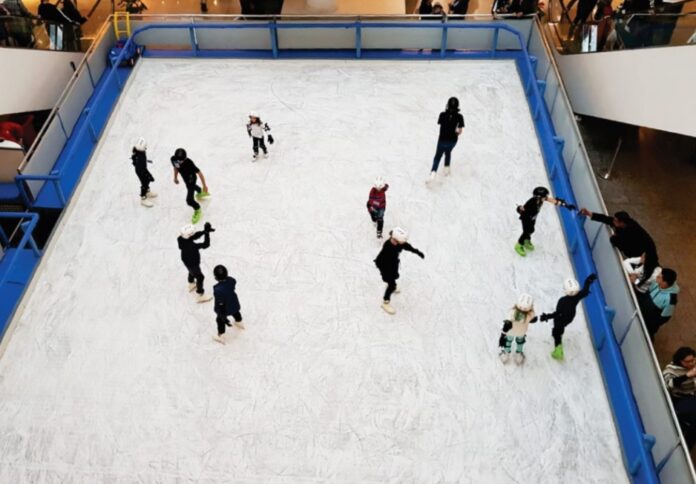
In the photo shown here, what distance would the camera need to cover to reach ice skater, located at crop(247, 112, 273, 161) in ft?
30.6

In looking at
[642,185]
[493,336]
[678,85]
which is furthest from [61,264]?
[642,185]

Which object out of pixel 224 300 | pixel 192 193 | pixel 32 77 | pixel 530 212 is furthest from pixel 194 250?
pixel 32 77

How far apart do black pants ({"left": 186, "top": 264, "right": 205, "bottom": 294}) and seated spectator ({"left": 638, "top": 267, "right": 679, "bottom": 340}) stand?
5141 millimetres

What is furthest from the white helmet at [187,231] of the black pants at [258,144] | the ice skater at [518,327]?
the ice skater at [518,327]

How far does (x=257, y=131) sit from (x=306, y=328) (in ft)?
11.3

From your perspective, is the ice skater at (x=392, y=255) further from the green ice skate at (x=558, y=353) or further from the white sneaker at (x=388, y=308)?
the green ice skate at (x=558, y=353)

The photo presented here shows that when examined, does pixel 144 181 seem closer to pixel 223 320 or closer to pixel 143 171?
pixel 143 171

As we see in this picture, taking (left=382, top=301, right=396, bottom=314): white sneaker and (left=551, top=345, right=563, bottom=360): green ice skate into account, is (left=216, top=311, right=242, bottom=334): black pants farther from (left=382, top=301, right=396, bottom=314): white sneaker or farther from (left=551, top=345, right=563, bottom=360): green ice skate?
(left=551, top=345, right=563, bottom=360): green ice skate

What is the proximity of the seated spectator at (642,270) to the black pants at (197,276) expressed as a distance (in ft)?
16.4

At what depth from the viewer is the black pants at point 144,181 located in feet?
29.3

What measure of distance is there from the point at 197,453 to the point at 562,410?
12.7ft

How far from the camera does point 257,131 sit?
31.7ft

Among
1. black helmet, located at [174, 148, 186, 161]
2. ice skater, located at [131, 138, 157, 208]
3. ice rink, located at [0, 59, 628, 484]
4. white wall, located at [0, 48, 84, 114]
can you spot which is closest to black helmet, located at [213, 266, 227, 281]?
ice rink, located at [0, 59, 628, 484]

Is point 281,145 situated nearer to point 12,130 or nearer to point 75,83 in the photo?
point 75,83
